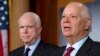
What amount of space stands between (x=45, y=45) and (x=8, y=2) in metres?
1.24

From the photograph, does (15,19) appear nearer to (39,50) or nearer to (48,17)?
(48,17)

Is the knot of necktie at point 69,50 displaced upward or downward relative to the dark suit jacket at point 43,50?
upward

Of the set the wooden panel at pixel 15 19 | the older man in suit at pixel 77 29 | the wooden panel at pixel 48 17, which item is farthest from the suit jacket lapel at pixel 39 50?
the wooden panel at pixel 48 17

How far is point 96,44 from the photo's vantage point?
3.07 meters

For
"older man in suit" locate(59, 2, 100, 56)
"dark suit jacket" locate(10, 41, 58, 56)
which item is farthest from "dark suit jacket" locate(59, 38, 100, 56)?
"dark suit jacket" locate(10, 41, 58, 56)

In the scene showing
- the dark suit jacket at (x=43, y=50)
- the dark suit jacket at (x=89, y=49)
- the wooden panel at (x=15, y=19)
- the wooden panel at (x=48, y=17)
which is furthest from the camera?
the wooden panel at (x=48, y=17)

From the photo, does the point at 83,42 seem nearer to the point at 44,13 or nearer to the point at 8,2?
the point at 8,2

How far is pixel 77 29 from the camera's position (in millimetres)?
3100

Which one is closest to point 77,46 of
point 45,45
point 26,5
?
point 45,45

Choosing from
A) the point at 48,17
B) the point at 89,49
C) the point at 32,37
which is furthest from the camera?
the point at 48,17

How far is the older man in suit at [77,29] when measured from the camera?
3068 mm

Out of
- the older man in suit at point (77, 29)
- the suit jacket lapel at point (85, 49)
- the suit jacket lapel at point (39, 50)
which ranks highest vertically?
the older man in suit at point (77, 29)

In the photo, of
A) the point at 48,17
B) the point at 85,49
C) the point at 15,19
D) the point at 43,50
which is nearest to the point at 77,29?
the point at 85,49

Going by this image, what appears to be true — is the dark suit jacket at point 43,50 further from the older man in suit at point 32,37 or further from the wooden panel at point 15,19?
the wooden panel at point 15,19
